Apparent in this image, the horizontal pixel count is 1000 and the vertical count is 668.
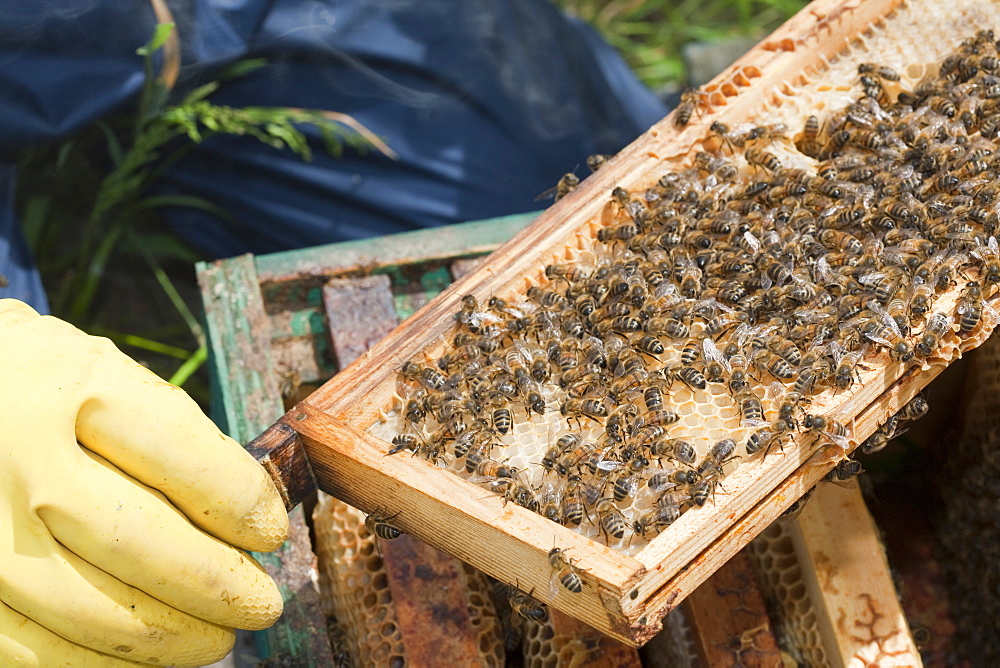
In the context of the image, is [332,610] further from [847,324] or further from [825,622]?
[847,324]

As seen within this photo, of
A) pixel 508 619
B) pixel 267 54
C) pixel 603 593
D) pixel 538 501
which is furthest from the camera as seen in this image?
pixel 267 54

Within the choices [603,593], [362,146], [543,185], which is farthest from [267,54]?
[603,593]

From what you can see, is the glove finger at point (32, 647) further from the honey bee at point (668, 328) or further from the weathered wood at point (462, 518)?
the honey bee at point (668, 328)

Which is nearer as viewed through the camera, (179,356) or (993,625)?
(993,625)

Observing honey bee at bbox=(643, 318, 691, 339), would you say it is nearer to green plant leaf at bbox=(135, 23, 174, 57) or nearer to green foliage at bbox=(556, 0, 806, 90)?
green plant leaf at bbox=(135, 23, 174, 57)

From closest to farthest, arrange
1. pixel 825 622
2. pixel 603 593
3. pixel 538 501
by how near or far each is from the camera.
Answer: pixel 603 593, pixel 538 501, pixel 825 622

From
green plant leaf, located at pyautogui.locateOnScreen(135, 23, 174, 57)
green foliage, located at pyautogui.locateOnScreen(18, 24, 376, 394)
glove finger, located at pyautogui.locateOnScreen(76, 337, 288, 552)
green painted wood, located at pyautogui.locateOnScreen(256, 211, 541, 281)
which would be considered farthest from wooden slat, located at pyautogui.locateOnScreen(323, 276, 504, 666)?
green plant leaf, located at pyautogui.locateOnScreen(135, 23, 174, 57)
